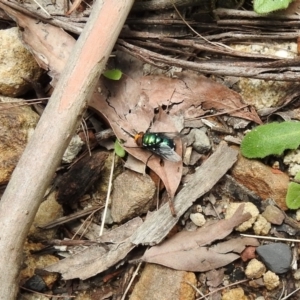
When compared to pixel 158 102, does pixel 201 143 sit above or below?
below

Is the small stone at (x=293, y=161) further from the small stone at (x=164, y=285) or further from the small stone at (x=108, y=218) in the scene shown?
the small stone at (x=108, y=218)

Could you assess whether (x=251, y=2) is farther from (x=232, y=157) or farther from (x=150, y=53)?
(x=232, y=157)

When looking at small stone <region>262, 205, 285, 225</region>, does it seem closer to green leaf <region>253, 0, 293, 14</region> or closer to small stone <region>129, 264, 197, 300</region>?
small stone <region>129, 264, 197, 300</region>

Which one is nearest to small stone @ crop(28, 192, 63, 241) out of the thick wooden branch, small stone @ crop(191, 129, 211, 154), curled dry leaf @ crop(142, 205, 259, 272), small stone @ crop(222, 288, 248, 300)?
the thick wooden branch

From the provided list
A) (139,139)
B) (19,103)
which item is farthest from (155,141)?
(19,103)

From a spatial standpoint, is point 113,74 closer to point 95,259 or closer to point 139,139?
point 139,139

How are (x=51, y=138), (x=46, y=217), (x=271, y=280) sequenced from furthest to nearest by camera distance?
(x=46, y=217), (x=271, y=280), (x=51, y=138)
